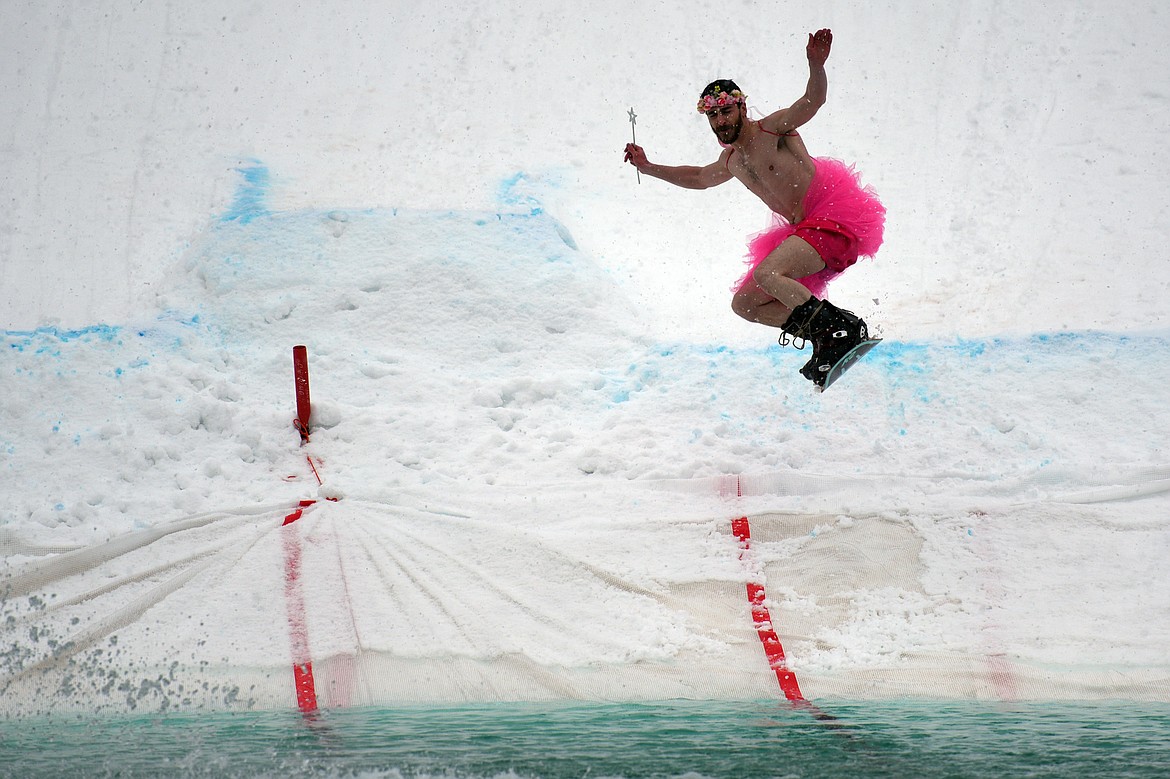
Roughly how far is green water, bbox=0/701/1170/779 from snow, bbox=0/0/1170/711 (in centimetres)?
17

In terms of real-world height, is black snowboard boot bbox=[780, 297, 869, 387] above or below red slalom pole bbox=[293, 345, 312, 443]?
below

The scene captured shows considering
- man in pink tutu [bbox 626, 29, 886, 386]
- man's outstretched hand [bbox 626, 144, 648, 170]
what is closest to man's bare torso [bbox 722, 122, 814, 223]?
man in pink tutu [bbox 626, 29, 886, 386]

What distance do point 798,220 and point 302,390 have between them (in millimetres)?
1842

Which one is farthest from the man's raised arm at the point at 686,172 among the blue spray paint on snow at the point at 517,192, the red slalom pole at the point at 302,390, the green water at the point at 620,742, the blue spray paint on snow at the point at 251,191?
the blue spray paint on snow at the point at 251,191

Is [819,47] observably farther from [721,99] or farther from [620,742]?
[620,742]

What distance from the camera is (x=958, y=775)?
2.13 m

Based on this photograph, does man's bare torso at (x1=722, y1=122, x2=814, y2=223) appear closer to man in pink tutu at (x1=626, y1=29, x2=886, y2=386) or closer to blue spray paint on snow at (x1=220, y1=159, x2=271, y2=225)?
man in pink tutu at (x1=626, y1=29, x2=886, y2=386)

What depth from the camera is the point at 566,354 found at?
476 cm

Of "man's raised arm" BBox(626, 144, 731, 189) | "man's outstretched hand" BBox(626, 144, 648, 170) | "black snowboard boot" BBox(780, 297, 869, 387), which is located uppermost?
"man's outstretched hand" BBox(626, 144, 648, 170)

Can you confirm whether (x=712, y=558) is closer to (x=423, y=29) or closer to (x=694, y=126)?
→ (x=694, y=126)

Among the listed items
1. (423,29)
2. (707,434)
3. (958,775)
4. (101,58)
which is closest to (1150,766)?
(958,775)

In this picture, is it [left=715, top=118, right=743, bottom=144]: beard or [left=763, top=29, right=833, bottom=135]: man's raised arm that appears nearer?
[left=763, top=29, right=833, bottom=135]: man's raised arm

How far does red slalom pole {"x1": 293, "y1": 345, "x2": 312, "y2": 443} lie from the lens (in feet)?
12.9

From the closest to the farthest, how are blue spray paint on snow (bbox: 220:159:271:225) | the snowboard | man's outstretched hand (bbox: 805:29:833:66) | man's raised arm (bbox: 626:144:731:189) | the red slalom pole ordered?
man's outstretched hand (bbox: 805:29:833:66) → the snowboard → man's raised arm (bbox: 626:144:731:189) → the red slalom pole → blue spray paint on snow (bbox: 220:159:271:225)
